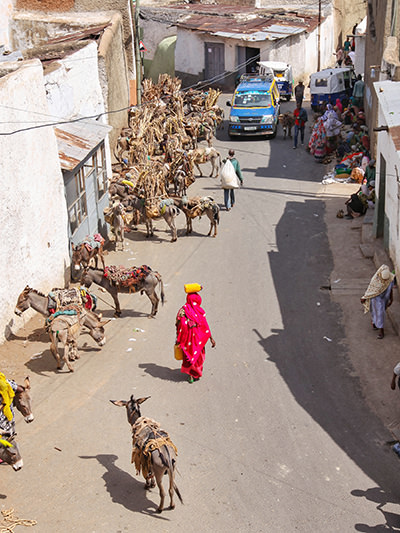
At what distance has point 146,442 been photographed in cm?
779

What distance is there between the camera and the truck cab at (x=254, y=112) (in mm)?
25812

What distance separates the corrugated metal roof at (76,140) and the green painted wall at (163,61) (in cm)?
2183

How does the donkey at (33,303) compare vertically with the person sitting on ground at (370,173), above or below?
above

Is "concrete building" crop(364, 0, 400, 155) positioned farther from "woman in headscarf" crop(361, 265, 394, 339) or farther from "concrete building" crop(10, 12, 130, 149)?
"concrete building" crop(10, 12, 130, 149)

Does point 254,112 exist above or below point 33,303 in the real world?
below

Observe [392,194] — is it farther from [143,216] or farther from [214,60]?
[214,60]

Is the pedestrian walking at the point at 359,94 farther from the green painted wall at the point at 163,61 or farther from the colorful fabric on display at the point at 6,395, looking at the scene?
the colorful fabric on display at the point at 6,395

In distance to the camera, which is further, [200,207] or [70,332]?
[200,207]

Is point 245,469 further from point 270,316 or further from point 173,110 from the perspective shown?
point 173,110

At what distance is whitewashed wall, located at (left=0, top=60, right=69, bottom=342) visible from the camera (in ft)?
38.3

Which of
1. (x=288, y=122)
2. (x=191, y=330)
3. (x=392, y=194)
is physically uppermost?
(x=392, y=194)

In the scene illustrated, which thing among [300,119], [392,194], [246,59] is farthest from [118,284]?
[246,59]

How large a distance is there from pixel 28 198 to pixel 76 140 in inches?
108

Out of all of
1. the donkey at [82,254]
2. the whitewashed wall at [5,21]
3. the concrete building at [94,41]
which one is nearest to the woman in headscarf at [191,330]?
the donkey at [82,254]
